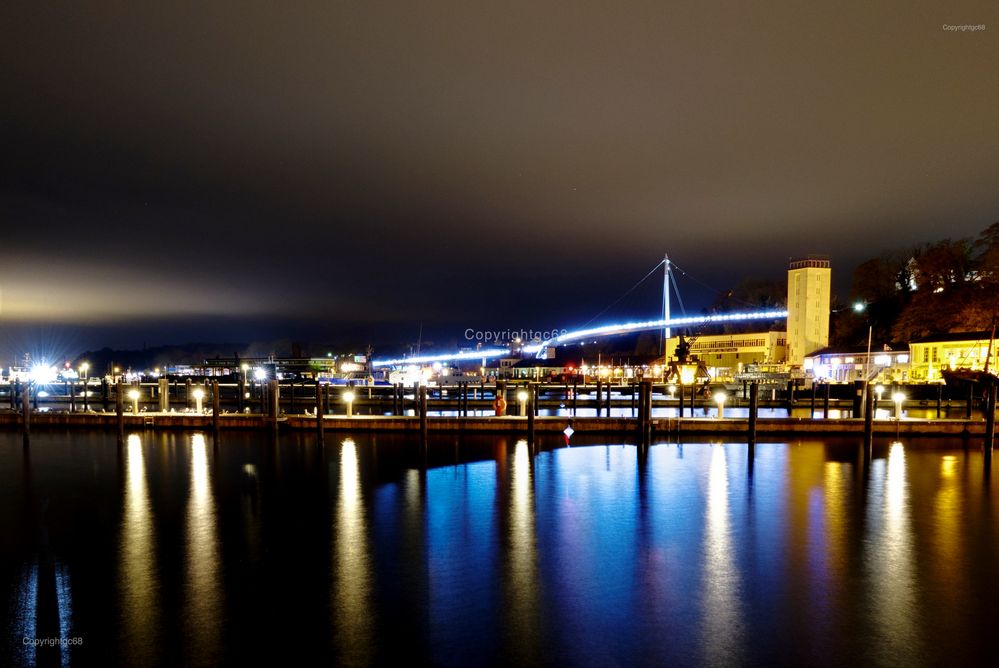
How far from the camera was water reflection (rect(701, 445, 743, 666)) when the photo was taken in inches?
239

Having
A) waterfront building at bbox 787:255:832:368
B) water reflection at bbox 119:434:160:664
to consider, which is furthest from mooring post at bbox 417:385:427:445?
waterfront building at bbox 787:255:832:368

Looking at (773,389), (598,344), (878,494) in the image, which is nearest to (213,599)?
(878,494)

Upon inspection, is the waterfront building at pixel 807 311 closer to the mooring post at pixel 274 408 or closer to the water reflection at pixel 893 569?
the water reflection at pixel 893 569

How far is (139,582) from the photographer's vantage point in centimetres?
761

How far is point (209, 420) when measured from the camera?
22094 millimetres

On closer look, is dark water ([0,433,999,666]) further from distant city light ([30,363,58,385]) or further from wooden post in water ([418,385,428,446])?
distant city light ([30,363,58,385])

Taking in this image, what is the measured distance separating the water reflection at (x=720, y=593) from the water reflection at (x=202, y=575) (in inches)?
175

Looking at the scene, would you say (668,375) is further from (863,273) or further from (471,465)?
(471,465)

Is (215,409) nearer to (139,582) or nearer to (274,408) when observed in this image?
(274,408)

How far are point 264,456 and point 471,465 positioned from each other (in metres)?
5.51

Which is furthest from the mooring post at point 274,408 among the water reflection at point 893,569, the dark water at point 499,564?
the water reflection at point 893,569

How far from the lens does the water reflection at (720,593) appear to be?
6076 millimetres

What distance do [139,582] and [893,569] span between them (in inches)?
350

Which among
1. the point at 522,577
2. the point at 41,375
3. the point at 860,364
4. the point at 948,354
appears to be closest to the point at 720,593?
the point at 522,577
